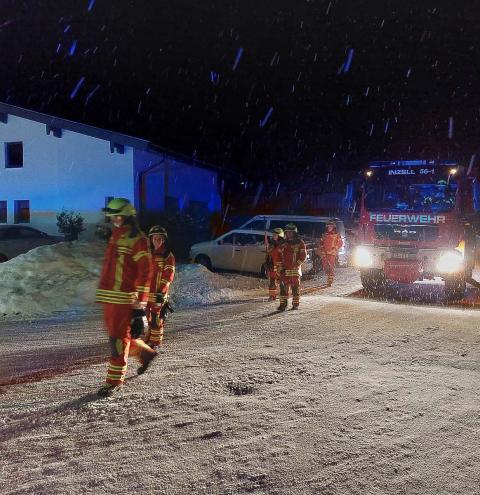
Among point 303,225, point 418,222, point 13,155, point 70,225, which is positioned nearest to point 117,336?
point 418,222

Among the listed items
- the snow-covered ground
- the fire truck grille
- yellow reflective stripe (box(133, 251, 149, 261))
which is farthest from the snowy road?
the fire truck grille

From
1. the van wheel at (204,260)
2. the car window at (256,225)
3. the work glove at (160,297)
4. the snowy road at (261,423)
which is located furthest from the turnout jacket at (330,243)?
the work glove at (160,297)

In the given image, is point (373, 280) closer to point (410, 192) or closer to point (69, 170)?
point (410, 192)

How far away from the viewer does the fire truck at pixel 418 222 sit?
12.0 meters

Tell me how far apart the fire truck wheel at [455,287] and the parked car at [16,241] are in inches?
523

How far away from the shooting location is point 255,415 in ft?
15.0

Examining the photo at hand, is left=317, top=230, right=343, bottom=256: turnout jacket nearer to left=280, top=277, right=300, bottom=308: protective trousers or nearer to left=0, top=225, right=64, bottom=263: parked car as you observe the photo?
left=280, top=277, right=300, bottom=308: protective trousers

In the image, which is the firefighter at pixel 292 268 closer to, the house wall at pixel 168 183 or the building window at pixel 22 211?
the house wall at pixel 168 183

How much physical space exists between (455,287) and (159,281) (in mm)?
8177

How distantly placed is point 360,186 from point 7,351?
8586 mm

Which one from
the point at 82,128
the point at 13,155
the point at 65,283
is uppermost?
the point at 82,128

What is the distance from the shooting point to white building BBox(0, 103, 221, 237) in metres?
25.3

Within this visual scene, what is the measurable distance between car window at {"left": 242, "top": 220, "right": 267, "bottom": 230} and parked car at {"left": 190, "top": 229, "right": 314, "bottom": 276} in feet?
4.05

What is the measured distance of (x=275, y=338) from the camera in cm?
760
